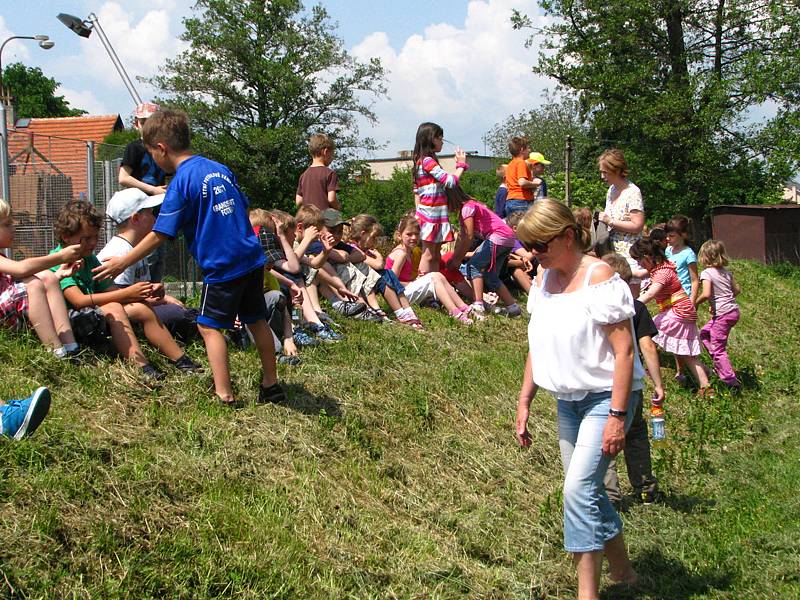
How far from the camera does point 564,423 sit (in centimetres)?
454

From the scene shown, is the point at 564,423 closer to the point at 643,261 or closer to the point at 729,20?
the point at 643,261

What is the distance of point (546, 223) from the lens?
14.1 feet

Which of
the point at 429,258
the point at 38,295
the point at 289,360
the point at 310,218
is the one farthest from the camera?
the point at 429,258

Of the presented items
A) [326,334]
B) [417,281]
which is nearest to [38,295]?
[326,334]

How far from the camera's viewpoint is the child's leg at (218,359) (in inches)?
229

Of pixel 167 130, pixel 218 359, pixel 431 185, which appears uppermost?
pixel 431 185

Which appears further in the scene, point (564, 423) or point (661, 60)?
point (661, 60)

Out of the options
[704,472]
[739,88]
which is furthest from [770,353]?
[739,88]

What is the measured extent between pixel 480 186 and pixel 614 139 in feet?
49.1

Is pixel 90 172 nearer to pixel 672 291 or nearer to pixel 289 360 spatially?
pixel 289 360

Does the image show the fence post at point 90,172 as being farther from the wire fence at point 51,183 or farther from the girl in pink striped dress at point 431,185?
the girl in pink striped dress at point 431,185

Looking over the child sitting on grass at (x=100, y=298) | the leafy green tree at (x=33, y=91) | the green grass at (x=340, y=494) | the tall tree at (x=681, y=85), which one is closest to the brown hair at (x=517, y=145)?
the green grass at (x=340, y=494)

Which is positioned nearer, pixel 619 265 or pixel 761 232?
pixel 619 265

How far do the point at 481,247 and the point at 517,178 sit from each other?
1.76 m
